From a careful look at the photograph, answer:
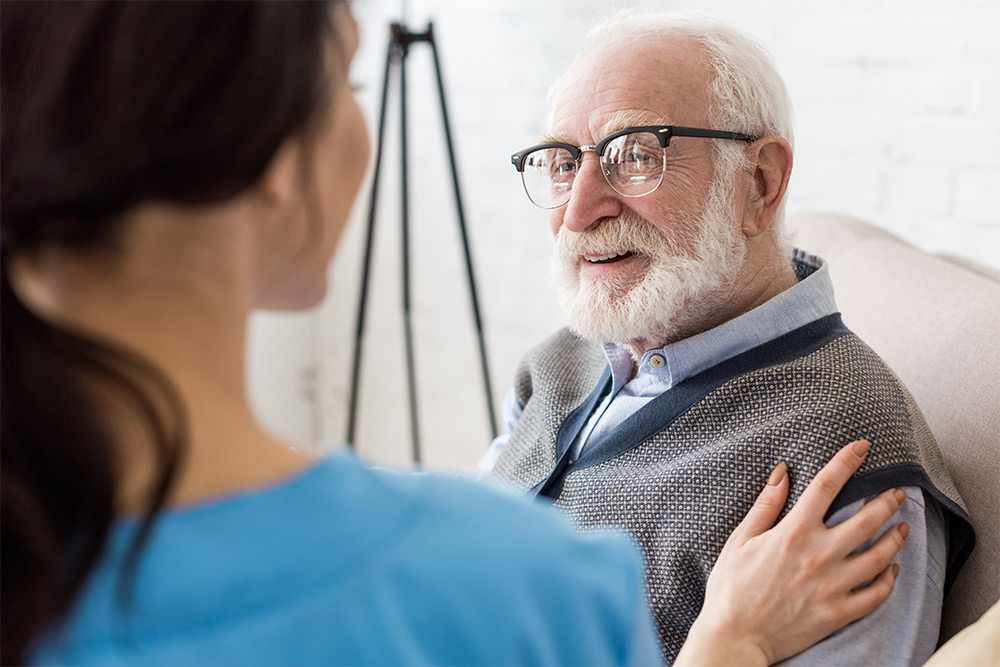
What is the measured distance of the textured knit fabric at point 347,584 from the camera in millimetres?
426

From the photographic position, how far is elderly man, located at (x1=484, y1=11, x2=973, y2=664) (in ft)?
3.37

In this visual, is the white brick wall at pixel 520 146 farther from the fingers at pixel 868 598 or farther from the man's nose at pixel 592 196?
the fingers at pixel 868 598

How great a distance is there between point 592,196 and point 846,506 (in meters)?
0.55

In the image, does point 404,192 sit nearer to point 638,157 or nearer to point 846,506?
point 638,157

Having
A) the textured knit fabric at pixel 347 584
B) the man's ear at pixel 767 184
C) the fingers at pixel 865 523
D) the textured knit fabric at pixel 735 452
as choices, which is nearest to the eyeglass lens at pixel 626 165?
the man's ear at pixel 767 184

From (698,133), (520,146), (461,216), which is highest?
(698,133)

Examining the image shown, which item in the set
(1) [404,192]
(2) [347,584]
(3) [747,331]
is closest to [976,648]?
(3) [747,331]

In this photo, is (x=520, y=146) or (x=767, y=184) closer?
(x=767, y=184)

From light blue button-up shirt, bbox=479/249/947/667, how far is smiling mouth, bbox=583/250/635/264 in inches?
5.1

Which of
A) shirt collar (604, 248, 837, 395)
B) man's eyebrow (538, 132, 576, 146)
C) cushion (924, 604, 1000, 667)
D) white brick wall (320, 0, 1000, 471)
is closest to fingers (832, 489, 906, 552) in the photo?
cushion (924, 604, 1000, 667)

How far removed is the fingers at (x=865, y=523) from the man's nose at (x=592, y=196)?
21.0 inches

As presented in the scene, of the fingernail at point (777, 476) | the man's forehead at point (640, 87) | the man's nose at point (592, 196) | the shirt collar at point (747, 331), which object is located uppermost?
the man's forehead at point (640, 87)

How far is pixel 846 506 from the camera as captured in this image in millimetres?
966

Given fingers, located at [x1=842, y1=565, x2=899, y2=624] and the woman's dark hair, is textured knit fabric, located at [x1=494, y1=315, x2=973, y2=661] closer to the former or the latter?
fingers, located at [x1=842, y1=565, x2=899, y2=624]
